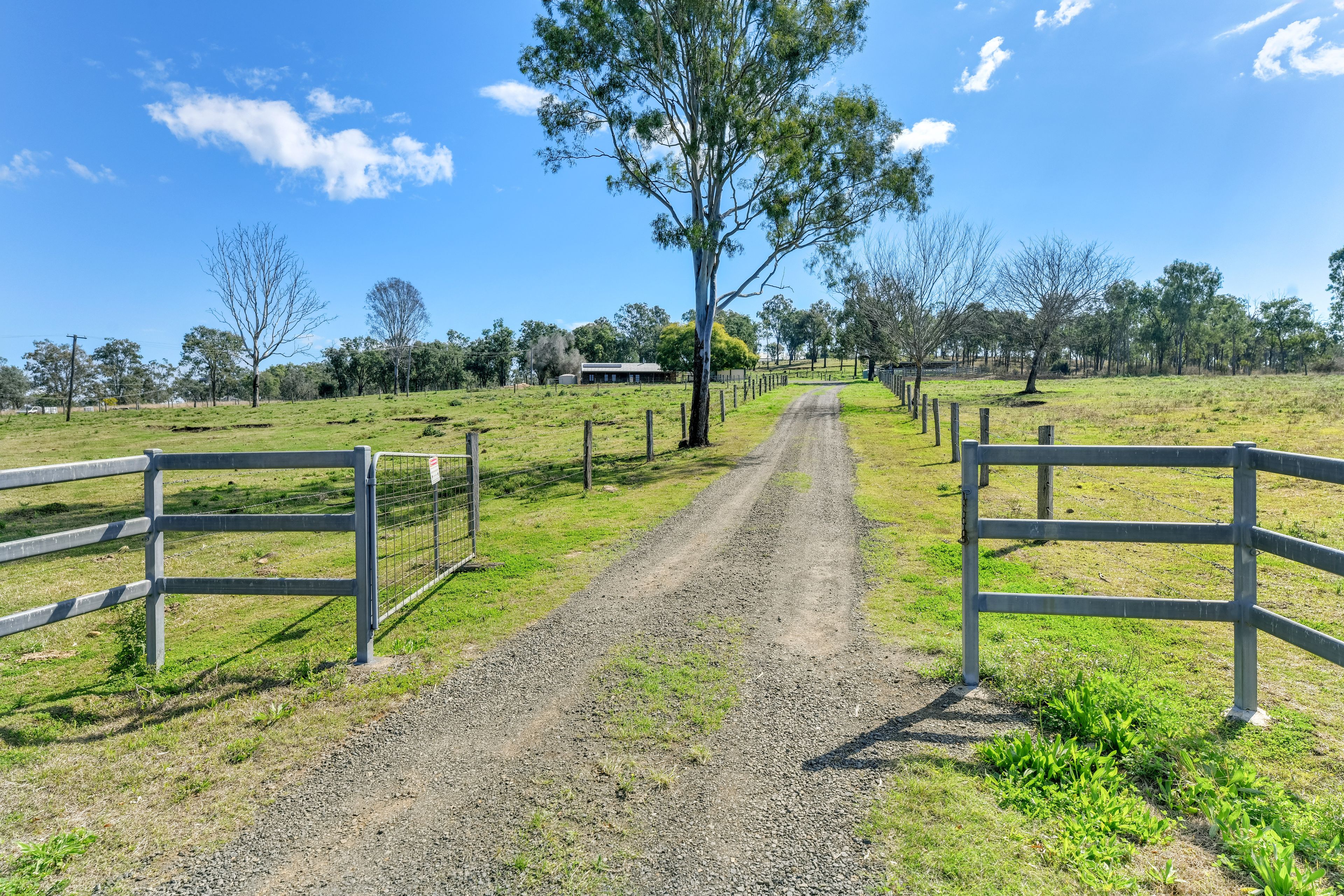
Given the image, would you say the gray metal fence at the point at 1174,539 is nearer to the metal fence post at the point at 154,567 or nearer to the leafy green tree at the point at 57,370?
the metal fence post at the point at 154,567

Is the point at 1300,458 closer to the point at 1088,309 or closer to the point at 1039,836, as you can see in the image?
the point at 1039,836

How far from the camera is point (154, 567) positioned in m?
4.89

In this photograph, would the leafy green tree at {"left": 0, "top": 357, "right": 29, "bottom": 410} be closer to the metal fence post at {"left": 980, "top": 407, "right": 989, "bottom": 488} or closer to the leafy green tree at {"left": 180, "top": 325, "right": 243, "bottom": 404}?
the leafy green tree at {"left": 180, "top": 325, "right": 243, "bottom": 404}

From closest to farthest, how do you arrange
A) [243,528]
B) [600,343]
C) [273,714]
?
[273,714], [243,528], [600,343]

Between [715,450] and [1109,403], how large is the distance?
26.1m

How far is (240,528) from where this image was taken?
192 inches

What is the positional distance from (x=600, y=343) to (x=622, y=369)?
26953 millimetres

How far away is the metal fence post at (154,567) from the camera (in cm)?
477

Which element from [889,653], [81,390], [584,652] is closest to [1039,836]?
[889,653]

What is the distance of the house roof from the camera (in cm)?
10469

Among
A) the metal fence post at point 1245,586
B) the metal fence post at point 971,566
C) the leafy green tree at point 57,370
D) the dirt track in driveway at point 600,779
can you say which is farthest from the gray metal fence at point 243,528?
the leafy green tree at point 57,370

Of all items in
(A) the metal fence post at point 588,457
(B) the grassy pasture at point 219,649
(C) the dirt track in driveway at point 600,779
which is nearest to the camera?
(C) the dirt track in driveway at point 600,779

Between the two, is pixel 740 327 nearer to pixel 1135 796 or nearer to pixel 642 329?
pixel 642 329

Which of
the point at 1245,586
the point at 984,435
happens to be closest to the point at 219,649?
the point at 1245,586
